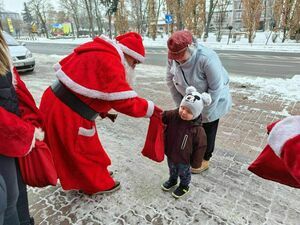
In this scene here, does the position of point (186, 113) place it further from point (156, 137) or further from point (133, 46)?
point (133, 46)

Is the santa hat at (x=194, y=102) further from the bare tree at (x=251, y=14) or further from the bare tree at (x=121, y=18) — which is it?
the bare tree at (x=121, y=18)

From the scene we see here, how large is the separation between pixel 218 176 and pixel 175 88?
1.13 metres

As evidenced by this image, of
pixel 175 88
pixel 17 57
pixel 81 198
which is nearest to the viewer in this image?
pixel 81 198

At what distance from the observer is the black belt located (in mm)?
2283

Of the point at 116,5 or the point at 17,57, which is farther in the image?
the point at 116,5

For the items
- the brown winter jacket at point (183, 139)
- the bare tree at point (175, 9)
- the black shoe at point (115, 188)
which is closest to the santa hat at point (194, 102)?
the brown winter jacket at point (183, 139)

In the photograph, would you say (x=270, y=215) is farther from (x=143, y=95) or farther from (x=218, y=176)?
(x=143, y=95)

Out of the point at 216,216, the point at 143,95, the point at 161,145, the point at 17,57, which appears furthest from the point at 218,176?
the point at 17,57

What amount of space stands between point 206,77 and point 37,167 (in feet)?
5.59

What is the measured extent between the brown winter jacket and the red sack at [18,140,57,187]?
3.61 ft

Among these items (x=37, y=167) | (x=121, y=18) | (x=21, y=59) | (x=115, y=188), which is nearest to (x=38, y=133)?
(x=37, y=167)

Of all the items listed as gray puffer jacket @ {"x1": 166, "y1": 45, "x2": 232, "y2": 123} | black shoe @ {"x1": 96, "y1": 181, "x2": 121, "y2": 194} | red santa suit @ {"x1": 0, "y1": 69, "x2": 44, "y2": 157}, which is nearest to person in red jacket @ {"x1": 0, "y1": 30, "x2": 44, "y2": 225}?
red santa suit @ {"x1": 0, "y1": 69, "x2": 44, "y2": 157}

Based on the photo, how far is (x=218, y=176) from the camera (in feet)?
10.2

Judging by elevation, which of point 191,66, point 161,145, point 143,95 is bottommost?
point 143,95
